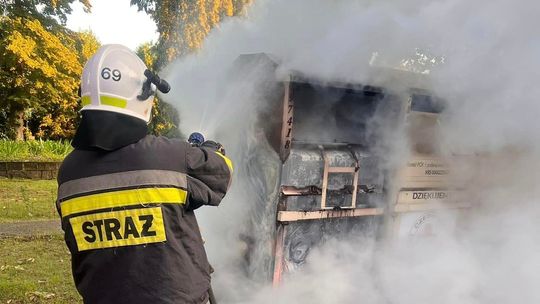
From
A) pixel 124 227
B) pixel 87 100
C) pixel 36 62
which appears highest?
pixel 36 62

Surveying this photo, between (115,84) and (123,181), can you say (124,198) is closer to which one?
(123,181)

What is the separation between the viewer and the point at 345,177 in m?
4.27

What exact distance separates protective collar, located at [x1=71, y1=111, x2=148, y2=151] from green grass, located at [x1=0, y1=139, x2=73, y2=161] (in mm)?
11941

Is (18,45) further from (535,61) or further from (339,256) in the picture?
(535,61)

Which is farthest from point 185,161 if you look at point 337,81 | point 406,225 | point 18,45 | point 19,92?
point 19,92

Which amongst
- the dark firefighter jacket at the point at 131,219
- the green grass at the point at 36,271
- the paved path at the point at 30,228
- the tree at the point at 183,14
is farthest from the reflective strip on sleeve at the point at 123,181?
the tree at the point at 183,14

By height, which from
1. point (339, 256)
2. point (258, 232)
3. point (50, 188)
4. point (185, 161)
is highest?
point (185, 161)

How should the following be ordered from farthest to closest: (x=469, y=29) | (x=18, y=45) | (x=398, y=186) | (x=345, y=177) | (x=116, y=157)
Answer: (x=18, y=45) < (x=398, y=186) < (x=345, y=177) < (x=469, y=29) < (x=116, y=157)

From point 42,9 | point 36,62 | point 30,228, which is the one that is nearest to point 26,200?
point 30,228

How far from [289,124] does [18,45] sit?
8.33 metres

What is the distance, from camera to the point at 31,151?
45.1 ft

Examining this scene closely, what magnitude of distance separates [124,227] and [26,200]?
26.2ft

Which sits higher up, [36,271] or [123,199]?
[123,199]

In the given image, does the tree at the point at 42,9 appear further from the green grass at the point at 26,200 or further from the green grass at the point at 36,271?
the green grass at the point at 36,271
